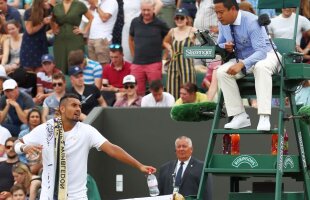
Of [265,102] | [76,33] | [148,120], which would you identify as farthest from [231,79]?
[76,33]

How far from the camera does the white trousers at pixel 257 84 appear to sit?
523 inches

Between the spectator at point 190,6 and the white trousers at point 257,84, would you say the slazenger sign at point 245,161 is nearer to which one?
the white trousers at point 257,84

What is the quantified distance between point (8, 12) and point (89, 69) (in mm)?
3428

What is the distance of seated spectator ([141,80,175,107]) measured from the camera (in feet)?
63.2

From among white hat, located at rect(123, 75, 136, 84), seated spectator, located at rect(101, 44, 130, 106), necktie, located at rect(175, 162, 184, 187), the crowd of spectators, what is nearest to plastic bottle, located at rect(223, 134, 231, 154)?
necktie, located at rect(175, 162, 184, 187)

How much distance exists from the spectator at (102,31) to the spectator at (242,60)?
27.2 ft

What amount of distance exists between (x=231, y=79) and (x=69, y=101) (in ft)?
6.20

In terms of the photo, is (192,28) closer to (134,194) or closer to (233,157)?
(134,194)

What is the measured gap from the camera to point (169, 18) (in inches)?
888

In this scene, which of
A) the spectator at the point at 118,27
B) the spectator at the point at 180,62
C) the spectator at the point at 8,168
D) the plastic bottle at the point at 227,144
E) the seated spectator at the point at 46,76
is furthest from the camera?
the spectator at the point at 118,27

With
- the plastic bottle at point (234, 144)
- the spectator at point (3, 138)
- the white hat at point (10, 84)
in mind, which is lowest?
the spectator at point (3, 138)

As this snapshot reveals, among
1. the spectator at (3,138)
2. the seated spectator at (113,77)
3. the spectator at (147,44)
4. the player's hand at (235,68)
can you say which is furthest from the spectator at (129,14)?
the player's hand at (235,68)

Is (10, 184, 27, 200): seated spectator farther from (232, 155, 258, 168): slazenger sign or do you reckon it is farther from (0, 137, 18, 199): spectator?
(232, 155, 258, 168): slazenger sign

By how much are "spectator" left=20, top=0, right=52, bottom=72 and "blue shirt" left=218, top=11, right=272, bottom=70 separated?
8.53m
